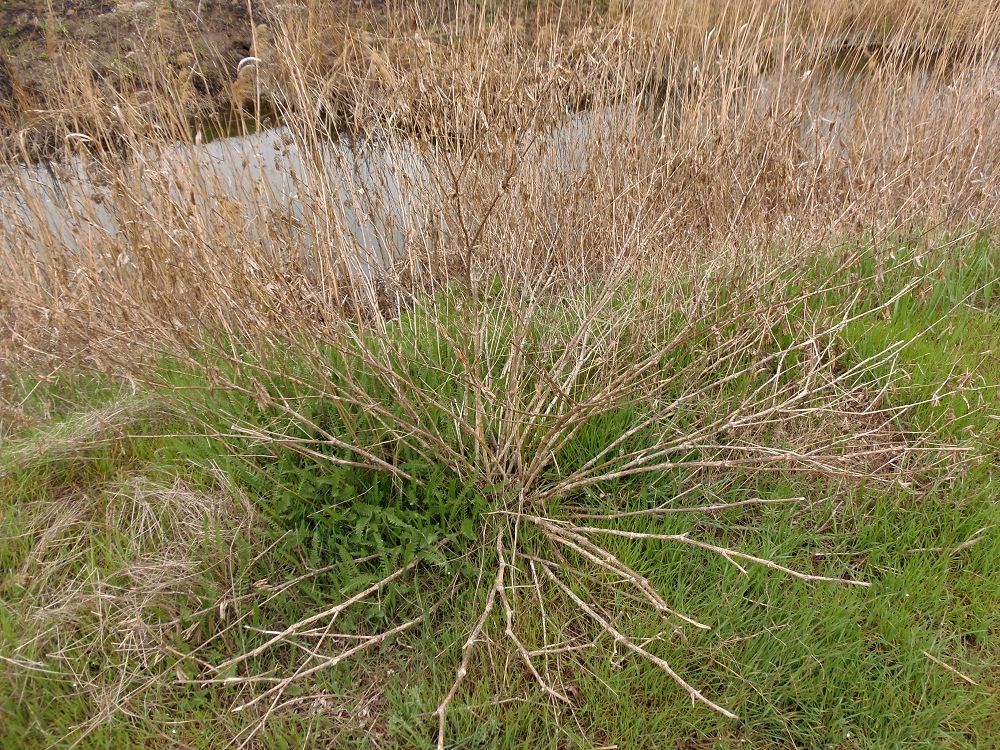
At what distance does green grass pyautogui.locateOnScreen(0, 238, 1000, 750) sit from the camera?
1.83 meters

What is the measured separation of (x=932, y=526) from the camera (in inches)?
85.7

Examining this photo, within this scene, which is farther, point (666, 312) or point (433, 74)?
point (433, 74)

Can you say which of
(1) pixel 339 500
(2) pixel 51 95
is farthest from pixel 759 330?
(2) pixel 51 95

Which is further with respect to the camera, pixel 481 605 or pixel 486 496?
pixel 486 496

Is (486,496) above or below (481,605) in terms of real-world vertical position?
above

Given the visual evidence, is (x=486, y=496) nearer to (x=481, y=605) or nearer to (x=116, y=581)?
(x=481, y=605)

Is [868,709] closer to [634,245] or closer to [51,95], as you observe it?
[634,245]

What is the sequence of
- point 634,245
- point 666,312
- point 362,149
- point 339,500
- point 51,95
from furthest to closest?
point 51,95
point 362,149
point 634,245
point 666,312
point 339,500

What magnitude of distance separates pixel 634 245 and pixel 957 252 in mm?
1676

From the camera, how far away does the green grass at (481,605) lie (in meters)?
1.83

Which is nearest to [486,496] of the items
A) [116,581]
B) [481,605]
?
[481,605]

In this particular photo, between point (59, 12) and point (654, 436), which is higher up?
point (59, 12)

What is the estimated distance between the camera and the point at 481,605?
78.8 inches

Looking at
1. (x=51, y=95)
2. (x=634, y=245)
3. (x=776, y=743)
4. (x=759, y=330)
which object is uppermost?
(x=51, y=95)
